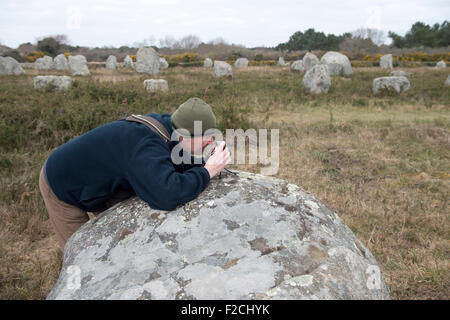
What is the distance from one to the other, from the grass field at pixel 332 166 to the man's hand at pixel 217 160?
6.39ft

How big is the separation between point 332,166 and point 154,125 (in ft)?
14.4

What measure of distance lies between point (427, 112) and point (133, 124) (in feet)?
35.2

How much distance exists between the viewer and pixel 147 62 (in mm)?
20281

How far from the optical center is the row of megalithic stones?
11602 mm

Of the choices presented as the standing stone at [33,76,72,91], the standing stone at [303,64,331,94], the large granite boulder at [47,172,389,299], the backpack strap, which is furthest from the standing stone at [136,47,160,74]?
the large granite boulder at [47,172,389,299]

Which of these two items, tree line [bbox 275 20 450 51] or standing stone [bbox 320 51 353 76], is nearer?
standing stone [bbox 320 51 353 76]

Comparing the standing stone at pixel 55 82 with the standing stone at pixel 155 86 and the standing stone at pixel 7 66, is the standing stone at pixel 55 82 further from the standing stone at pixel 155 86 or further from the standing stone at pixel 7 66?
the standing stone at pixel 7 66

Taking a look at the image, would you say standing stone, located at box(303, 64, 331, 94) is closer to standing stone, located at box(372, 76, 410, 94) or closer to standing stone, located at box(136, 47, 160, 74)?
standing stone, located at box(372, 76, 410, 94)

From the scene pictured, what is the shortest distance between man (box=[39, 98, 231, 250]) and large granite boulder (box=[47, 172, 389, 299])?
0.44 ft

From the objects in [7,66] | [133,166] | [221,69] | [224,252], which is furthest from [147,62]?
[224,252]

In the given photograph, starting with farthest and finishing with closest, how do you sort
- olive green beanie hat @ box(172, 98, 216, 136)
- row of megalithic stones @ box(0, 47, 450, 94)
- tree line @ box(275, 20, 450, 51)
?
tree line @ box(275, 20, 450, 51) → row of megalithic stones @ box(0, 47, 450, 94) → olive green beanie hat @ box(172, 98, 216, 136)

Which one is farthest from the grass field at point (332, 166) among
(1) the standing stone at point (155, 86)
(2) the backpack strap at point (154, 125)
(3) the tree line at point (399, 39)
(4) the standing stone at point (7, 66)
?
(3) the tree line at point (399, 39)

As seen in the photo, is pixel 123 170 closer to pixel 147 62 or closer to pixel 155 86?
pixel 155 86
